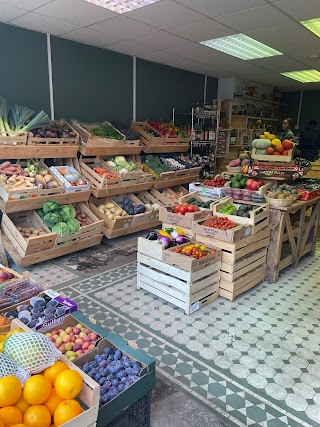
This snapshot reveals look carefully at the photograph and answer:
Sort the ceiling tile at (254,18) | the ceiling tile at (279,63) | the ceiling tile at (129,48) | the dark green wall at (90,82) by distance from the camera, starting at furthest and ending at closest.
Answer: the ceiling tile at (279,63) → the ceiling tile at (129,48) → the dark green wall at (90,82) → the ceiling tile at (254,18)

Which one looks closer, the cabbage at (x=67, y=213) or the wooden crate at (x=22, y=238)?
the wooden crate at (x=22, y=238)

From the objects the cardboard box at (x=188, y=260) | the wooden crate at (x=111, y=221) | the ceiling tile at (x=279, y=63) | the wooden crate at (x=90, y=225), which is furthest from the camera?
the ceiling tile at (x=279, y=63)

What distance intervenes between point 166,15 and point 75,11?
42.9 inches

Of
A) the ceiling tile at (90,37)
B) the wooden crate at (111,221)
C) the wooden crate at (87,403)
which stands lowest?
the wooden crate at (111,221)

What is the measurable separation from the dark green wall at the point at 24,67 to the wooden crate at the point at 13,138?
0.80 m

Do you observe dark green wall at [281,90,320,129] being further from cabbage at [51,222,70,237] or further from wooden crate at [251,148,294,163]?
cabbage at [51,222,70,237]

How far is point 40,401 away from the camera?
138 centimetres

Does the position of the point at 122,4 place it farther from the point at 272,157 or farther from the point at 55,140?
the point at 272,157

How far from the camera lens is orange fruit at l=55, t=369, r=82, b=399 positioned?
1437mm

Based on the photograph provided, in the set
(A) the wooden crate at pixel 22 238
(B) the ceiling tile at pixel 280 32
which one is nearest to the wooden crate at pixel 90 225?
(A) the wooden crate at pixel 22 238

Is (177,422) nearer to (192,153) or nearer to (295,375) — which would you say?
(295,375)

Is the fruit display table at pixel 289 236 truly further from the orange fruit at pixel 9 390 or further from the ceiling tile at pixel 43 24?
the ceiling tile at pixel 43 24

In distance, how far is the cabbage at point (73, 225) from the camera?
173 inches

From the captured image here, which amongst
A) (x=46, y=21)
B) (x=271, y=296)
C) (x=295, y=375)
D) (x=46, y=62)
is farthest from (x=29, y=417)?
(x=46, y=62)
